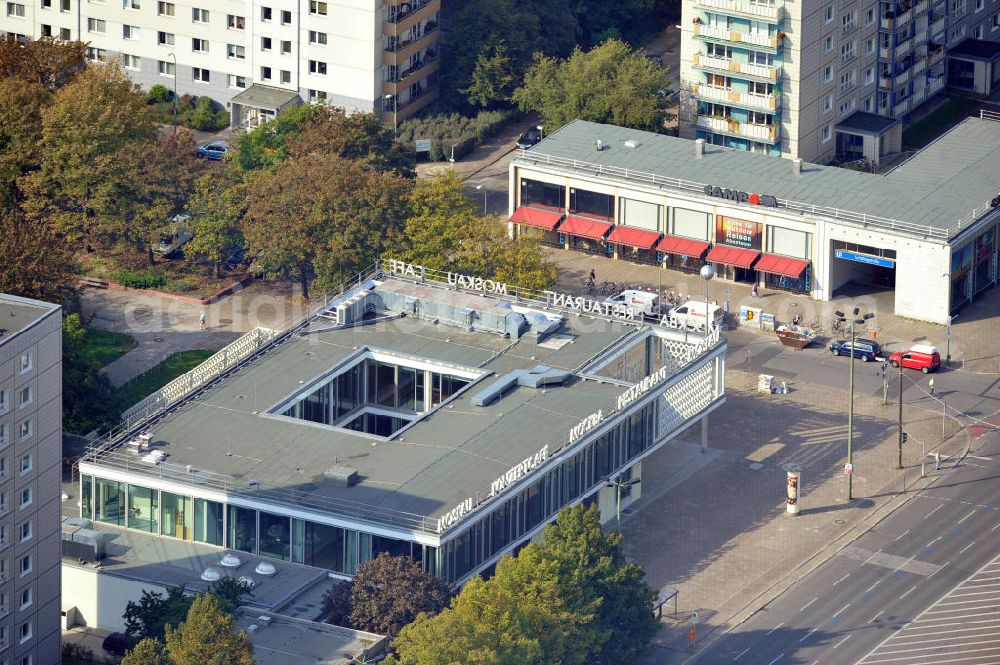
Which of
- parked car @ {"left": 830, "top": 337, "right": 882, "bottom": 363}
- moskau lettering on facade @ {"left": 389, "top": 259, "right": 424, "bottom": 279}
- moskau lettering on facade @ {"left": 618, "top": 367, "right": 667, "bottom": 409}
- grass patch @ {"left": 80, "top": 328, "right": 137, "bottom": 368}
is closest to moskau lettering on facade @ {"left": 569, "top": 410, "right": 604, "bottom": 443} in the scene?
moskau lettering on facade @ {"left": 618, "top": 367, "right": 667, "bottom": 409}

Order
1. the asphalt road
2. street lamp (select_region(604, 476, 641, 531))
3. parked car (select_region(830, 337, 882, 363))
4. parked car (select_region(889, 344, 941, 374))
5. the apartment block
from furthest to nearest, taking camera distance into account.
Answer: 1. parked car (select_region(830, 337, 882, 363))
2. parked car (select_region(889, 344, 941, 374))
3. street lamp (select_region(604, 476, 641, 531))
4. the asphalt road
5. the apartment block

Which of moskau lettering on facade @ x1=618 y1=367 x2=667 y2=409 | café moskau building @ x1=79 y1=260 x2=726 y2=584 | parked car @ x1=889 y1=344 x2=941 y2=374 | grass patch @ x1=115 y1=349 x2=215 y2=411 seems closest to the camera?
café moskau building @ x1=79 y1=260 x2=726 y2=584

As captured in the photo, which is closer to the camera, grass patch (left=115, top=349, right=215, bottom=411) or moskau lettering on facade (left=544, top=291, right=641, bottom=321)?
moskau lettering on facade (left=544, top=291, right=641, bottom=321)

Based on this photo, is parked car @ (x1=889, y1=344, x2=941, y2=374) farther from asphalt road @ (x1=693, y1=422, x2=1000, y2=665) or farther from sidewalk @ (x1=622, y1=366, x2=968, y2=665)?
asphalt road @ (x1=693, y1=422, x2=1000, y2=665)

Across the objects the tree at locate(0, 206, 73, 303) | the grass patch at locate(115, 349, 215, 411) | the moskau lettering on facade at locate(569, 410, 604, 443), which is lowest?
the grass patch at locate(115, 349, 215, 411)

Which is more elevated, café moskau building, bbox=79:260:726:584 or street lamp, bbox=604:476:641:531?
café moskau building, bbox=79:260:726:584

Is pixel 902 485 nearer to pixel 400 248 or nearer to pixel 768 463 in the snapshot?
pixel 768 463
